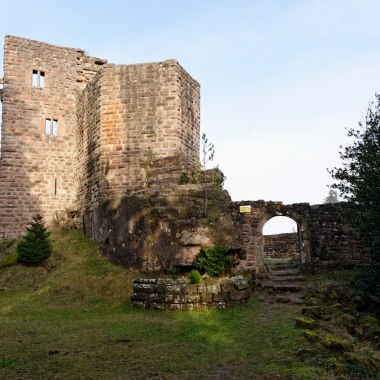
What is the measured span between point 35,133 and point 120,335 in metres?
14.4

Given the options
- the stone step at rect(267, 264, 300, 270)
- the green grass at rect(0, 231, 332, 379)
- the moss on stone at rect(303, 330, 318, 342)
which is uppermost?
the stone step at rect(267, 264, 300, 270)

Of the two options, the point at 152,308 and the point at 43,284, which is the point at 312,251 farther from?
the point at 43,284

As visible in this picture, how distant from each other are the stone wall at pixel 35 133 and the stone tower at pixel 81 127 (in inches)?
1.8

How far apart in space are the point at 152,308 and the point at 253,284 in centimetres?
445

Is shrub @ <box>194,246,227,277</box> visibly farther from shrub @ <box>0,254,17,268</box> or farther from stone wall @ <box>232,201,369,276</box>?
shrub @ <box>0,254,17,268</box>

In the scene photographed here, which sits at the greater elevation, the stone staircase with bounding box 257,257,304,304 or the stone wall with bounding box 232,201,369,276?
the stone wall with bounding box 232,201,369,276

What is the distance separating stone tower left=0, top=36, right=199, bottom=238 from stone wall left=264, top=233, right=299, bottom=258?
8.40 metres

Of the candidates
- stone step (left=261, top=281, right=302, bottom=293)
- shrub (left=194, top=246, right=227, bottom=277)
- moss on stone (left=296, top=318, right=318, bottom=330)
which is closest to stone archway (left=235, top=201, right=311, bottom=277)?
stone step (left=261, top=281, right=302, bottom=293)

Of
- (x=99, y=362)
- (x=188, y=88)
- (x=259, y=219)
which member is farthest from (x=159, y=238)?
(x=188, y=88)

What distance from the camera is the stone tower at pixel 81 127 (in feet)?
55.4

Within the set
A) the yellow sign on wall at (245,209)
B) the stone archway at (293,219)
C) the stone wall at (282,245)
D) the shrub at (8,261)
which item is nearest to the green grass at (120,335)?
the shrub at (8,261)

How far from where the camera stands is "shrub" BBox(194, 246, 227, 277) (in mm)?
12367

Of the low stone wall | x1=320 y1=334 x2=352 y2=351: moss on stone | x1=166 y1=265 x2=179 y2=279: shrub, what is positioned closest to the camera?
x1=320 y1=334 x2=352 y2=351: moss on stone

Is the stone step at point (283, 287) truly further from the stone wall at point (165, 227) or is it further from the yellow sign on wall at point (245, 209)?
the yellow sign on wall at point (245, 209)
